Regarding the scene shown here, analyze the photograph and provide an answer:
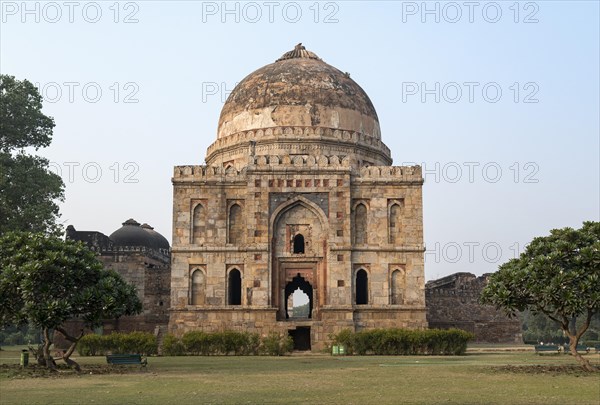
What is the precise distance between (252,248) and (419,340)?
8953 mm

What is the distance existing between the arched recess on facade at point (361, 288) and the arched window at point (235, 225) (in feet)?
19.8

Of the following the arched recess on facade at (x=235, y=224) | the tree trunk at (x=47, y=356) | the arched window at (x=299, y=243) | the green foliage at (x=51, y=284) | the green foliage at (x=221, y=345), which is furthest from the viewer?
the arched window at (x=299, y=243)

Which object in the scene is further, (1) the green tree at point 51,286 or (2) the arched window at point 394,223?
(2) the arched window at point 394,223

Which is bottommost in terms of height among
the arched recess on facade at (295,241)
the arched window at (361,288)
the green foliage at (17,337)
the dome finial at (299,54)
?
the green foliage at (17,337)

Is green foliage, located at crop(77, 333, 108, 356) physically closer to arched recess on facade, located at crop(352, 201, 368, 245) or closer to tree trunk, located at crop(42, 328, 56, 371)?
tree trunk, located at crop(42, 328, 56, 371)

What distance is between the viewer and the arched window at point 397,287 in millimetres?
35562

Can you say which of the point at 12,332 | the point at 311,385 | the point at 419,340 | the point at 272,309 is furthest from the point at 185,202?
the point at 12,332

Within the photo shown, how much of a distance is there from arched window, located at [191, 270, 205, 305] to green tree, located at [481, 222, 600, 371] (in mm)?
16694

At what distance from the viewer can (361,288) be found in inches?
1442

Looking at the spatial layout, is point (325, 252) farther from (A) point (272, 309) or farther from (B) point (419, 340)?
(B) point (419, 340)

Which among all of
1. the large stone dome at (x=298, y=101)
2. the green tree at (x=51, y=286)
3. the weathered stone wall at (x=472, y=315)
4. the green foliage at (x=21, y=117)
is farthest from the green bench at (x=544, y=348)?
the green foliage at (x=21, y=117)

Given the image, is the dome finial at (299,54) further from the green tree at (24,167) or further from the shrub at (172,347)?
the shrub at (172,347)

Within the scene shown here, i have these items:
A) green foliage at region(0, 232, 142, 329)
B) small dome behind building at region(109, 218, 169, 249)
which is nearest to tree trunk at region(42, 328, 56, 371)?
green foliage at region(0, 232, 142, 329)

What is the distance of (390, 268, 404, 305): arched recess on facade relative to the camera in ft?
117
